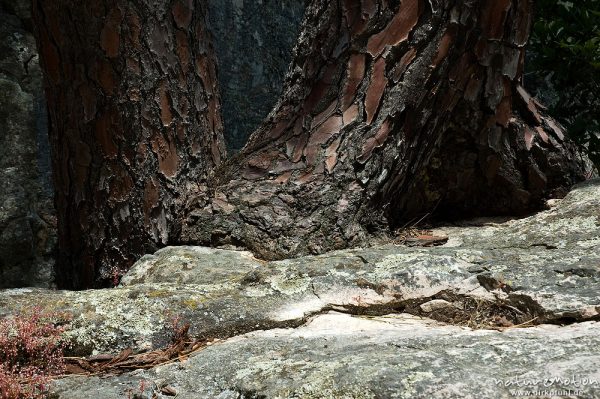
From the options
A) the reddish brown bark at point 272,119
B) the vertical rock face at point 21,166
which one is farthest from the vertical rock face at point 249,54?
the reddish brown bark at point 272,119

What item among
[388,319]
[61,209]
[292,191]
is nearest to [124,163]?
[61,209]

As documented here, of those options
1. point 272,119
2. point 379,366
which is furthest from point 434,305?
point 272,119

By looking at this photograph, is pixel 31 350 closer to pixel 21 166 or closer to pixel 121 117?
pixel 121 117

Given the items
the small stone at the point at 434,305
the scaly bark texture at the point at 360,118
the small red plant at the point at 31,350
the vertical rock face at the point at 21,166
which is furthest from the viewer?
the vertical rock face at the point at 21,166

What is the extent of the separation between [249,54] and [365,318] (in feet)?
12.4

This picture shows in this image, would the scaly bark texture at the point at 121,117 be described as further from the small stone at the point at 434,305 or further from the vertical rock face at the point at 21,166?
the vertical rock face at the point at 21,166

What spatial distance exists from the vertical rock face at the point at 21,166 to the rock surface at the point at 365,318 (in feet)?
8.72

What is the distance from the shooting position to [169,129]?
10.1ft

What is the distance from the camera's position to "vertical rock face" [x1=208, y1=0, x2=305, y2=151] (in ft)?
18.5

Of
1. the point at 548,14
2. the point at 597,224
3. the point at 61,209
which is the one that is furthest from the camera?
the point at 548,14

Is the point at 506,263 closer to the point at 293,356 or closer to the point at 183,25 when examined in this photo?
the point at 293,356

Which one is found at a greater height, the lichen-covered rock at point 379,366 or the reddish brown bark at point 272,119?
the reddish brown bark at point 272,119

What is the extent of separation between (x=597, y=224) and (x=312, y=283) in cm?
103

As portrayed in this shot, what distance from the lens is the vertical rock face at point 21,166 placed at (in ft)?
16.8
